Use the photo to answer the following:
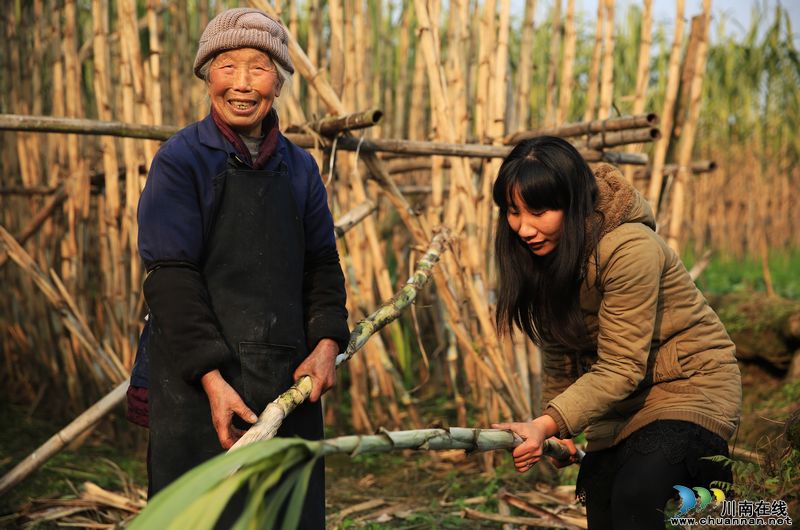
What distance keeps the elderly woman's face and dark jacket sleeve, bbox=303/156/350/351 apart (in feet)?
0.67

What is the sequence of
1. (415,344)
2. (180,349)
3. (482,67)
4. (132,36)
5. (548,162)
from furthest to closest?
(415,344) < (482,67) < (132,36) < (548,162) < (180,349)

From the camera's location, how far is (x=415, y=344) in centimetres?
523

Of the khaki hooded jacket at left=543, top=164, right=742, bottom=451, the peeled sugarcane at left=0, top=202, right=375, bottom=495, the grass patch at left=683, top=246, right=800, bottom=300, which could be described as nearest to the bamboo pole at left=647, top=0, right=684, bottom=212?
the peeled sugarcane at left=0, top=202, right=375, bottom=495

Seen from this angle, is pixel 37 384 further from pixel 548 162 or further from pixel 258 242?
pixel 548 162

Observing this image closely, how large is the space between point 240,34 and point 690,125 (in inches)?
98.8

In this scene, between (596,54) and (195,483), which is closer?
(195,483)

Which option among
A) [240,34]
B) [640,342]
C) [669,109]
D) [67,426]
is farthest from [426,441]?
[669,109]

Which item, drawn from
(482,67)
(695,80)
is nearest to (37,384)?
(482,67)

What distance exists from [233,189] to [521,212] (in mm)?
580

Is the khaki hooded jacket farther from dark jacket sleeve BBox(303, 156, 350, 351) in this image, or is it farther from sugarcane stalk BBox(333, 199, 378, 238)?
sugarcane stalk BBox(333, 199, 378, 238)

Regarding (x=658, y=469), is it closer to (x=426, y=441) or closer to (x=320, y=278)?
(x=426, y=441)

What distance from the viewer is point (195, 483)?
0.78 m

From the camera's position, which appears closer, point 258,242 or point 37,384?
point 258,242

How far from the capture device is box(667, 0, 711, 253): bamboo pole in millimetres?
3645
